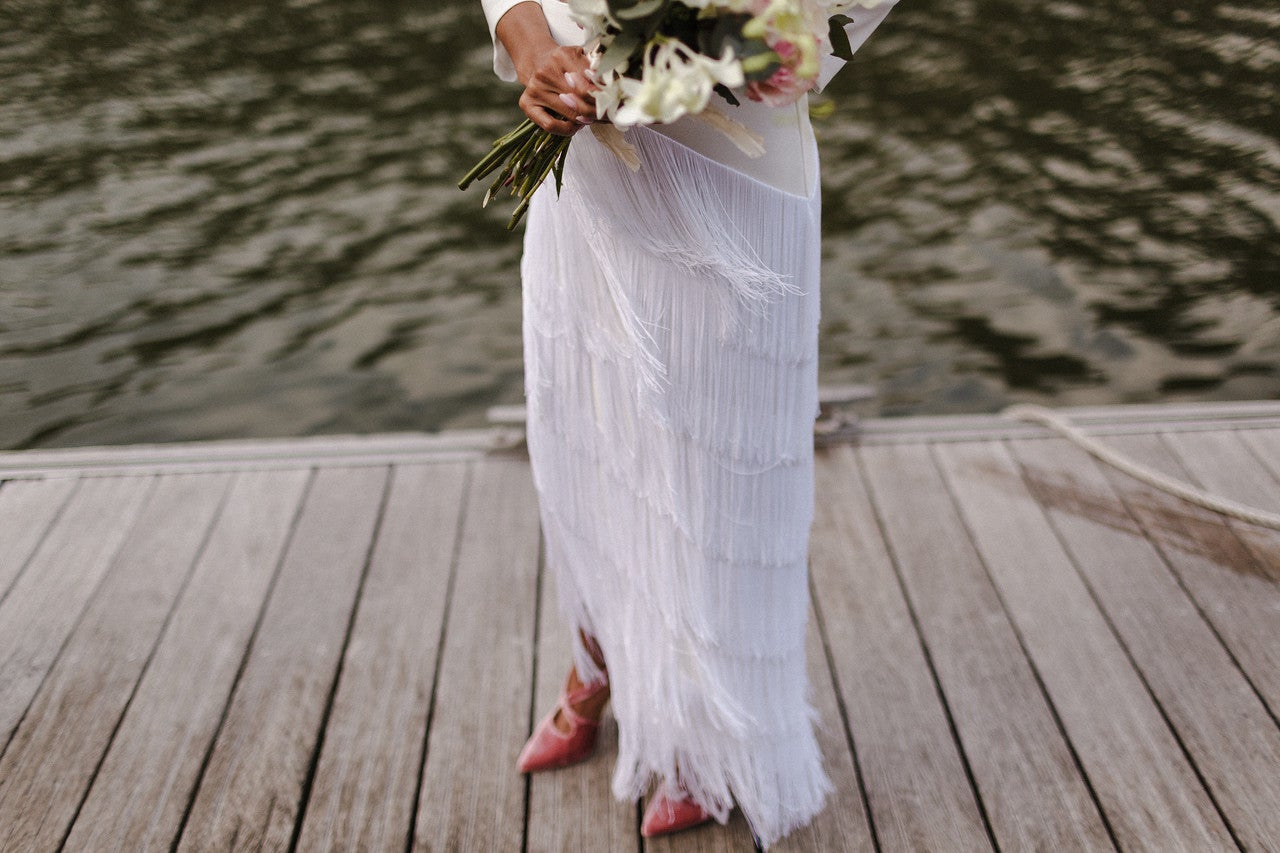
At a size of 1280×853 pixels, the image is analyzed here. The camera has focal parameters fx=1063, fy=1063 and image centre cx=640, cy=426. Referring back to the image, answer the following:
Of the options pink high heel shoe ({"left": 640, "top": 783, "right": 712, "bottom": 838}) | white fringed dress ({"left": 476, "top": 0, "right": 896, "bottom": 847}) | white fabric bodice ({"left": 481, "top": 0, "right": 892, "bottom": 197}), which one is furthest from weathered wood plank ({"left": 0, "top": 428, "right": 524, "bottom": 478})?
white fabric bodice ({"left": 481, "top": 0, "right": 892, "bottom": 197})

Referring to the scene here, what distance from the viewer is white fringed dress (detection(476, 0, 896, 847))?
1264 mm

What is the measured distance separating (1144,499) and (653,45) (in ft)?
5.84

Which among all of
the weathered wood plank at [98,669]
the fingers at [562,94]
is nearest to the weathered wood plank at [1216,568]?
the fingers at [562,94]

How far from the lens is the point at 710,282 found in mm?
1283

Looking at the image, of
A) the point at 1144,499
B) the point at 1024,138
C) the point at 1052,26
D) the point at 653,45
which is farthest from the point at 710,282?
the point at 1052,26

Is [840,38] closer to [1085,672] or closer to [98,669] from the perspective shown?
[1085,672]

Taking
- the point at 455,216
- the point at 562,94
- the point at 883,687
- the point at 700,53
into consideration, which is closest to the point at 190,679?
the point at 883,687

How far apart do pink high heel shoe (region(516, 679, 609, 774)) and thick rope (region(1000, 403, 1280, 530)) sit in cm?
134

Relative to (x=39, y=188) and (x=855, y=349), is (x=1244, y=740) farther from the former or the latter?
(x=39, y=188)

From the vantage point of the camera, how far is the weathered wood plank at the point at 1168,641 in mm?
1706

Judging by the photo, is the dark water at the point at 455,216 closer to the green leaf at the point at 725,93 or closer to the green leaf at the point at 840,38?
the green leaf at the point at 840,38

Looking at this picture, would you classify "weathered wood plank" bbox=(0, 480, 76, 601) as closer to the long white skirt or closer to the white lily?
the long white skirt

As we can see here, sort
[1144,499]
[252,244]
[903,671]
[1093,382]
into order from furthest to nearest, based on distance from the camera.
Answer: [252,244], [1093,382], [1144,499], [903,671]

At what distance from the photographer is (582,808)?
1.71 meters
